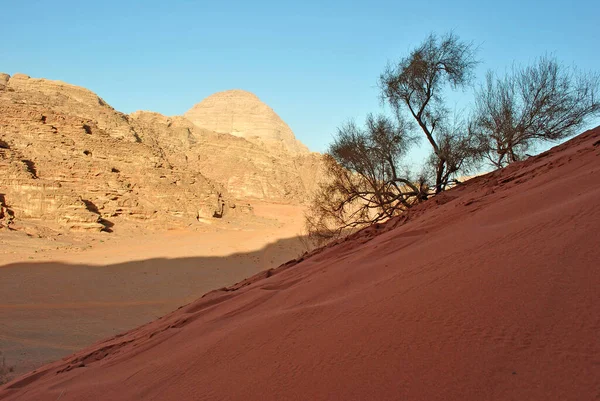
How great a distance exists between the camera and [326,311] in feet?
7.71

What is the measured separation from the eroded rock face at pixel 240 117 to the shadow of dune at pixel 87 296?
236ft

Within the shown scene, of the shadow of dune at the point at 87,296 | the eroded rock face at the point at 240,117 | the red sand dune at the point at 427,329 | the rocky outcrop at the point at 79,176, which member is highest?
the eroded rock face at the point at 240,117

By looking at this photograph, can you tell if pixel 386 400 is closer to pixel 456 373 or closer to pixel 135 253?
pixel 456 373

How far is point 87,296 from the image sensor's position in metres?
12.0

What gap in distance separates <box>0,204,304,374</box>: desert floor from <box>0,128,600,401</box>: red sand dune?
4.74 meters

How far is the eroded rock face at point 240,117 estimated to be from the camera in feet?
298

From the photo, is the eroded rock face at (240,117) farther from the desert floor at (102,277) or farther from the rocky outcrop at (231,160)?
the desert floor at (102,277)

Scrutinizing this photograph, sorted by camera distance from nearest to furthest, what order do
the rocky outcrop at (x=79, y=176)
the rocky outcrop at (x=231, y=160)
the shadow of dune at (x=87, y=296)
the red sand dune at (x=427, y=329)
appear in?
the red sand dune at (x=427, y=329) → the shadow of dune at (x=87, y=296) → the rocky outcrop at (x=79, y=176) → the rocky outcrop at (x=231, y=160)

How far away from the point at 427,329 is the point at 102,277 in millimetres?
13570

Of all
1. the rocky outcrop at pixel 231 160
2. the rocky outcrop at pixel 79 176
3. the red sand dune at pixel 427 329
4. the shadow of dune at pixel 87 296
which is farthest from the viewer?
the rocky outcrop at pixel 231 160

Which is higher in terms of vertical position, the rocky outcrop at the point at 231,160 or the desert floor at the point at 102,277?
the rocky outcrop at the point at 231,160

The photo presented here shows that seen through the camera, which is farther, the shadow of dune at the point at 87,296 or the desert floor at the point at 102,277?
the desert floor at the point at 102,277

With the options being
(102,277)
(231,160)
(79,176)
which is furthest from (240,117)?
(102,277)

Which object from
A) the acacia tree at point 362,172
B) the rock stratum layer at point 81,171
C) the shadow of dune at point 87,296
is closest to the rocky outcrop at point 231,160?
the rock stratum layer at point 81,171
